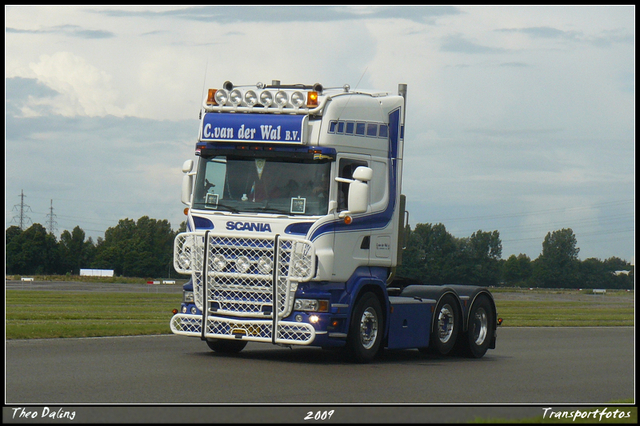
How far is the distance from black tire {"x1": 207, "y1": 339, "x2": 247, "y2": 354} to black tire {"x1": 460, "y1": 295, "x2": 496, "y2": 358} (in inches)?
167

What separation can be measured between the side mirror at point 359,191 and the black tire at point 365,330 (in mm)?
1613

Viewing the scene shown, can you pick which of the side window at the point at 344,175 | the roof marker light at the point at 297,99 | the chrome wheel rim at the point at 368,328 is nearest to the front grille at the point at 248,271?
the side window at the point at 344,175

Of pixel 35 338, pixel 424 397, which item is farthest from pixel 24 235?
pixel 424 397

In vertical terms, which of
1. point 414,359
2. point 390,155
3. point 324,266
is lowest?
point 414,359

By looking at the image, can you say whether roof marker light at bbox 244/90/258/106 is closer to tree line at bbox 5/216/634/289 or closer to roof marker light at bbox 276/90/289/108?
roof marker light at bbox 276/90/289/108

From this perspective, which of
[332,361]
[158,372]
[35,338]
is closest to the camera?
[158,372]

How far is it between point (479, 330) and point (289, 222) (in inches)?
212

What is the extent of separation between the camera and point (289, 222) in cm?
1407

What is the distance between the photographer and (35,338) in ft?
58.5

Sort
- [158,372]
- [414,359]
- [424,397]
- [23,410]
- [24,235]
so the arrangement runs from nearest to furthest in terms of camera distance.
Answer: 1. [23,410]
2. [424,397]
3. [158,372]
4. [414,359]
5. [24,235]

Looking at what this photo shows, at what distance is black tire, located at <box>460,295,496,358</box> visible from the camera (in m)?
17.1

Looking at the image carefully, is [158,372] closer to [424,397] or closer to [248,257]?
[248,257]

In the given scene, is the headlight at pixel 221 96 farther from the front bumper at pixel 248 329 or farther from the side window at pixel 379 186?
the front bumper at pixel 248 329

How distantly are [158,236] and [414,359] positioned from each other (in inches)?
4613
